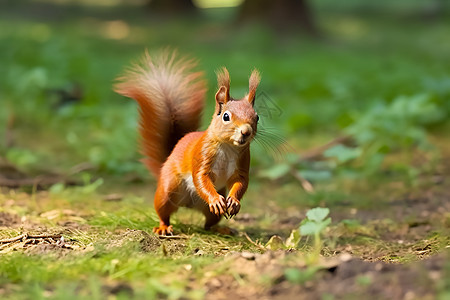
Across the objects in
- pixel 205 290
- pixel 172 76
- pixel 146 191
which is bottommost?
pixel 146 191

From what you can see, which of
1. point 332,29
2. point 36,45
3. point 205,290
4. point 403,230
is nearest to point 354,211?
point 403,230

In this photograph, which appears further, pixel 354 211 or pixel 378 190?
pixel 378 190

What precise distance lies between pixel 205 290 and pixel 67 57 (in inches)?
280

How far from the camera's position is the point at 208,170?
2.81 meters

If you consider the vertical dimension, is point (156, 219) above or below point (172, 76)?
below

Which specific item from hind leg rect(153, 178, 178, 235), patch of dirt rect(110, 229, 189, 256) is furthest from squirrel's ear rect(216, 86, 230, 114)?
patch of dirt rect(110, 229, 189, 256)

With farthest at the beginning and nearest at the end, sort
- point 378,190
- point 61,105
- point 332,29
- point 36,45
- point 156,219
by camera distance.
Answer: point 332,29, point 36,45, point 61,105, point 378,190, point 156,219

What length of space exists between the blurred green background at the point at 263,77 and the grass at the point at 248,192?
3 centimetres

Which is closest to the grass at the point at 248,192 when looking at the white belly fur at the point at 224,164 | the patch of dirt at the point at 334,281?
the patch of dirt at the point at 334,281

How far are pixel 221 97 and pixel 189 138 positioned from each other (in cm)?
36

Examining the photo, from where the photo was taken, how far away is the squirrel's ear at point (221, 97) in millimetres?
2814

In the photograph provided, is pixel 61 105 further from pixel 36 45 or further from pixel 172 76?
pixel 172 76

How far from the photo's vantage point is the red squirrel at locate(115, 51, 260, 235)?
8.98ft

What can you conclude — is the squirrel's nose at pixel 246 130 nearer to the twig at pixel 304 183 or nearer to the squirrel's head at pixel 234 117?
the squirrel's head at pixel 234 117
